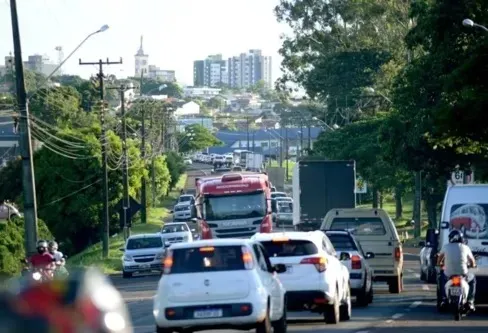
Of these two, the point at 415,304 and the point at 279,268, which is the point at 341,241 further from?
the point at 279,268

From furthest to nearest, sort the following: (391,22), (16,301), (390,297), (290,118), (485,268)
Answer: (290,118)
(391,22)
(390,297)
(485,268)
(16,301)

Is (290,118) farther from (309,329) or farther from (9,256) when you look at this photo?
(309,329)

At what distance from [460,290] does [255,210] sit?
22.0 metres

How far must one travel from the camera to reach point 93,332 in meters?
6.34

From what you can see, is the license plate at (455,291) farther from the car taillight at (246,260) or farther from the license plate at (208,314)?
the license plate at (208,314)

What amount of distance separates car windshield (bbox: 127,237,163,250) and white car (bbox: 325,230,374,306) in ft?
72.5

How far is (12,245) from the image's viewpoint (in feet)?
192

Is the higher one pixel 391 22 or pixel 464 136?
pixel 391 22

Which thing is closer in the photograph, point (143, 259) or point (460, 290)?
point (460, 290)

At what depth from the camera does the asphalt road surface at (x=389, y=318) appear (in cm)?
2175

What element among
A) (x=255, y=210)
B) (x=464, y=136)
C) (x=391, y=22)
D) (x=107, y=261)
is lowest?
(x=107, y=261)

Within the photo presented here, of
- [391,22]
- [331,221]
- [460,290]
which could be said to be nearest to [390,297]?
[331,221]

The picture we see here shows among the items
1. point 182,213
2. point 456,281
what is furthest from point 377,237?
point 182,213

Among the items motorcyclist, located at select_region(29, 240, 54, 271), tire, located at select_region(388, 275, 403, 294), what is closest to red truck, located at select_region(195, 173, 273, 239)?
tire, located at select_region(388, 275, 403, 294)
